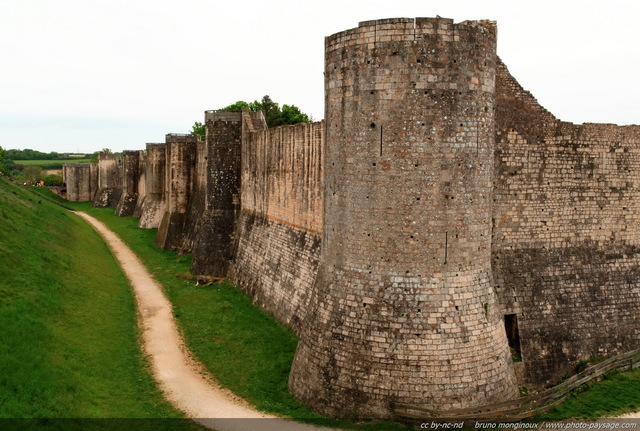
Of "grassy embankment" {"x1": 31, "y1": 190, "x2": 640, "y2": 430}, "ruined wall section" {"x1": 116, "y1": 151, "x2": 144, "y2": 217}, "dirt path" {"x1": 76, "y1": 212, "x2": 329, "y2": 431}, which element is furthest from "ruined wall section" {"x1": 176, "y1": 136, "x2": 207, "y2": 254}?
"ruined wall section" {"x1": 116, "y1": 151, "x2": 144, "y2": 217}

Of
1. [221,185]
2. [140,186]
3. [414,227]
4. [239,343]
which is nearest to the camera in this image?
[414,227]

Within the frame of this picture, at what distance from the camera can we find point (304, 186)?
17.1 metres

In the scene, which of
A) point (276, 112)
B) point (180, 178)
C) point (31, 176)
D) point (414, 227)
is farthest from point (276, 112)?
point (31, 176)

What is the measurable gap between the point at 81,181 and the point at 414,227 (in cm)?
5915

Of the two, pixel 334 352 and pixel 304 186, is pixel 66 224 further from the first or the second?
pixel 334 352

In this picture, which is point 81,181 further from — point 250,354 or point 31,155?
point 31,155

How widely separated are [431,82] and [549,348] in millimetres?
7258

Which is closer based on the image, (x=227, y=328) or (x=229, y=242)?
(x=227, y=328)

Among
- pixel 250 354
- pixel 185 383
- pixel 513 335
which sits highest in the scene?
pixel 513 335

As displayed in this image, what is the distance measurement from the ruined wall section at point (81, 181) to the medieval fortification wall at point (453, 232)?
56.4 m

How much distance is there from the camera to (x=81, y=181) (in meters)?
62.1

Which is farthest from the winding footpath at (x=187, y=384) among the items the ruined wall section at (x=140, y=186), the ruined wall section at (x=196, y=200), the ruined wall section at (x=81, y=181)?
the ruined wall section at (x=81, y=181)

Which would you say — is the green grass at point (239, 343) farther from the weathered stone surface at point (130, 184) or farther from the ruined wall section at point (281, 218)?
the weathered stone surface at point (130, 184)

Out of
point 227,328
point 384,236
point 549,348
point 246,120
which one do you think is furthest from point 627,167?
point 246,120
